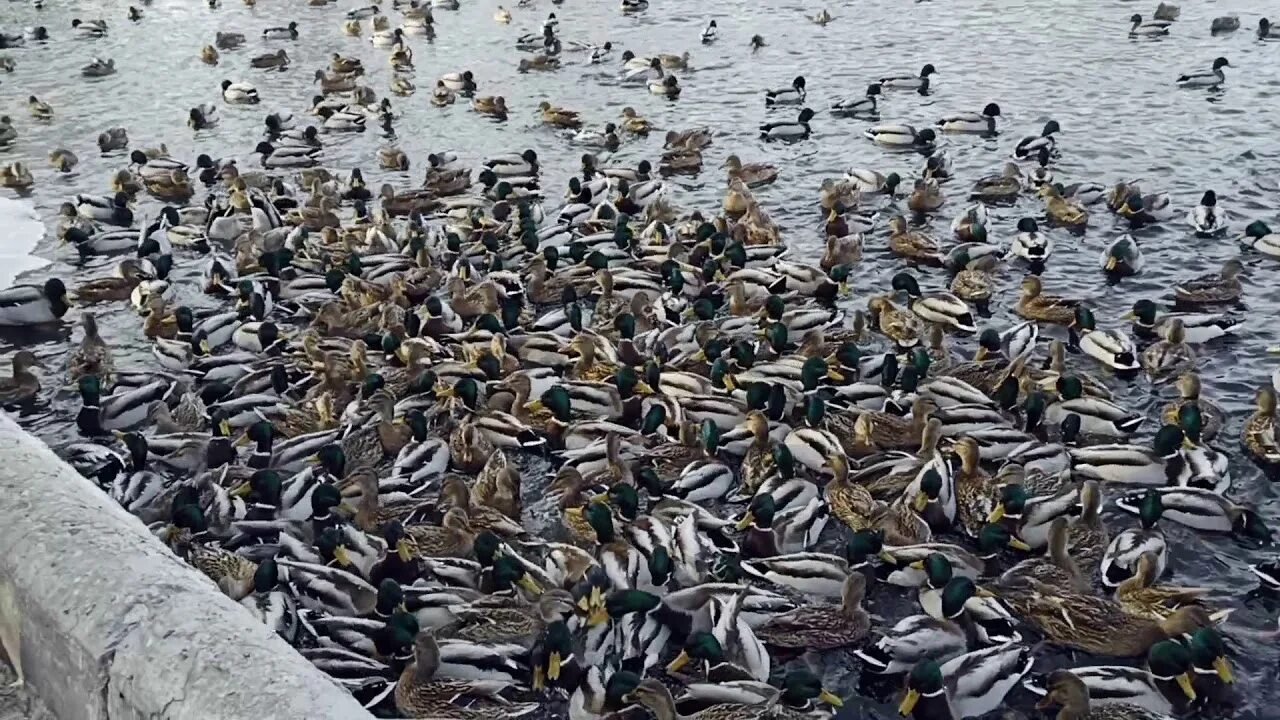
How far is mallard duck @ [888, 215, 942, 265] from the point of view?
14445 millimetres

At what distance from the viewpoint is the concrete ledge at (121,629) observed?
3.30 meters

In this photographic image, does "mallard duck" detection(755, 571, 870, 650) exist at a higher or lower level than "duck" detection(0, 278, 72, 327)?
higher

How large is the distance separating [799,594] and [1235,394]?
5.01m

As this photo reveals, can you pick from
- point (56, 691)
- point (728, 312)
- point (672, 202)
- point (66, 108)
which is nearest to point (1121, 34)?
point (672, 202)

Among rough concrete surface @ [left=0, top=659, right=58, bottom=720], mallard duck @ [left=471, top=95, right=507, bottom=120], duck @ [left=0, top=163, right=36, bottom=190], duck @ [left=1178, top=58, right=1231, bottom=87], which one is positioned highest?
rough concrete surface @ [left=0, top=659, right=58, bottom=720]

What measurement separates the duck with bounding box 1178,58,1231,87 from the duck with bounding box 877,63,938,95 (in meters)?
3.93

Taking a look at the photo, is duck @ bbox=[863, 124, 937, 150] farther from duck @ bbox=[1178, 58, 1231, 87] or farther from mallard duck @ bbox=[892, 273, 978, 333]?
mallard duck @ bbox=[892, 273, 978, 333]

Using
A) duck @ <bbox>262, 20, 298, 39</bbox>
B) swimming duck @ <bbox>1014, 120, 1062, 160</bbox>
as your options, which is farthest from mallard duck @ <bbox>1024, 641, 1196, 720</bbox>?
duck @ <bbox>262, 20, 298, 39</bbox>

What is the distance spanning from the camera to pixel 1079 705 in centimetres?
738

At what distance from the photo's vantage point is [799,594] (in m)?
8.79

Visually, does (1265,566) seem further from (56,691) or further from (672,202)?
(672,202)

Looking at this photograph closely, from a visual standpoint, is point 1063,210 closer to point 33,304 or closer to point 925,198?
point 925,198

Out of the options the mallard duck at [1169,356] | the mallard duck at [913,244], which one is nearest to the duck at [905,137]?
the mallard duck at [913,244]

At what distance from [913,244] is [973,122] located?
5167mm
